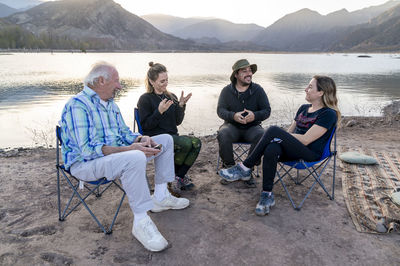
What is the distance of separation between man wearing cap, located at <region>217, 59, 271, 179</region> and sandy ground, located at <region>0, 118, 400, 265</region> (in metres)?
0.63

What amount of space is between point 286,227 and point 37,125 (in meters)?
9.31

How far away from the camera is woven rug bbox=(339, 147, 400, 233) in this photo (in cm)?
317

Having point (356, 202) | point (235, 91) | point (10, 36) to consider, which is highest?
point (10, 36)

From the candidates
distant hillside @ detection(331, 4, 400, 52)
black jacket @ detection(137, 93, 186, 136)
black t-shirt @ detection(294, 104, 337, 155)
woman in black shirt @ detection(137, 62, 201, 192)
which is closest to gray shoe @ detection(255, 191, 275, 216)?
black t-shirt @ detection(294, 104, 337, 155)

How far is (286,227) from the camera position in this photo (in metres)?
3.16

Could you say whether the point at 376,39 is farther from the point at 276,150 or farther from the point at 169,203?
the point at 169,203

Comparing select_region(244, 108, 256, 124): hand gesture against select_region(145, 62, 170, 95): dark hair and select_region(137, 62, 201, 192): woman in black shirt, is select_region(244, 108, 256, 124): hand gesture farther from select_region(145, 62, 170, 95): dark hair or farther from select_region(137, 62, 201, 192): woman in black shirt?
select_region(145, 62, 170, 95): dark hair

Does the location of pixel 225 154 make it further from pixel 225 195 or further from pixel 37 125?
pixel 37 125

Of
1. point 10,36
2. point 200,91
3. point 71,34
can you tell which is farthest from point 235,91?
point 71,34

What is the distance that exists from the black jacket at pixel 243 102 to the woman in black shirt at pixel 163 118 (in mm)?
790

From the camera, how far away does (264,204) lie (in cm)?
343

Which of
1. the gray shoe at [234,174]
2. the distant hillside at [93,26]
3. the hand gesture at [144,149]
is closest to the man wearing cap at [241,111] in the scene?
the gray shoe at [234,174]

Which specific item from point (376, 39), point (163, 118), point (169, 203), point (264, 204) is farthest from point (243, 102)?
point (376, 39)

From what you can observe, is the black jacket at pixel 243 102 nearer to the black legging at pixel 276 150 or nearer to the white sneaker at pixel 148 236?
the black legging at pixel 276 150
